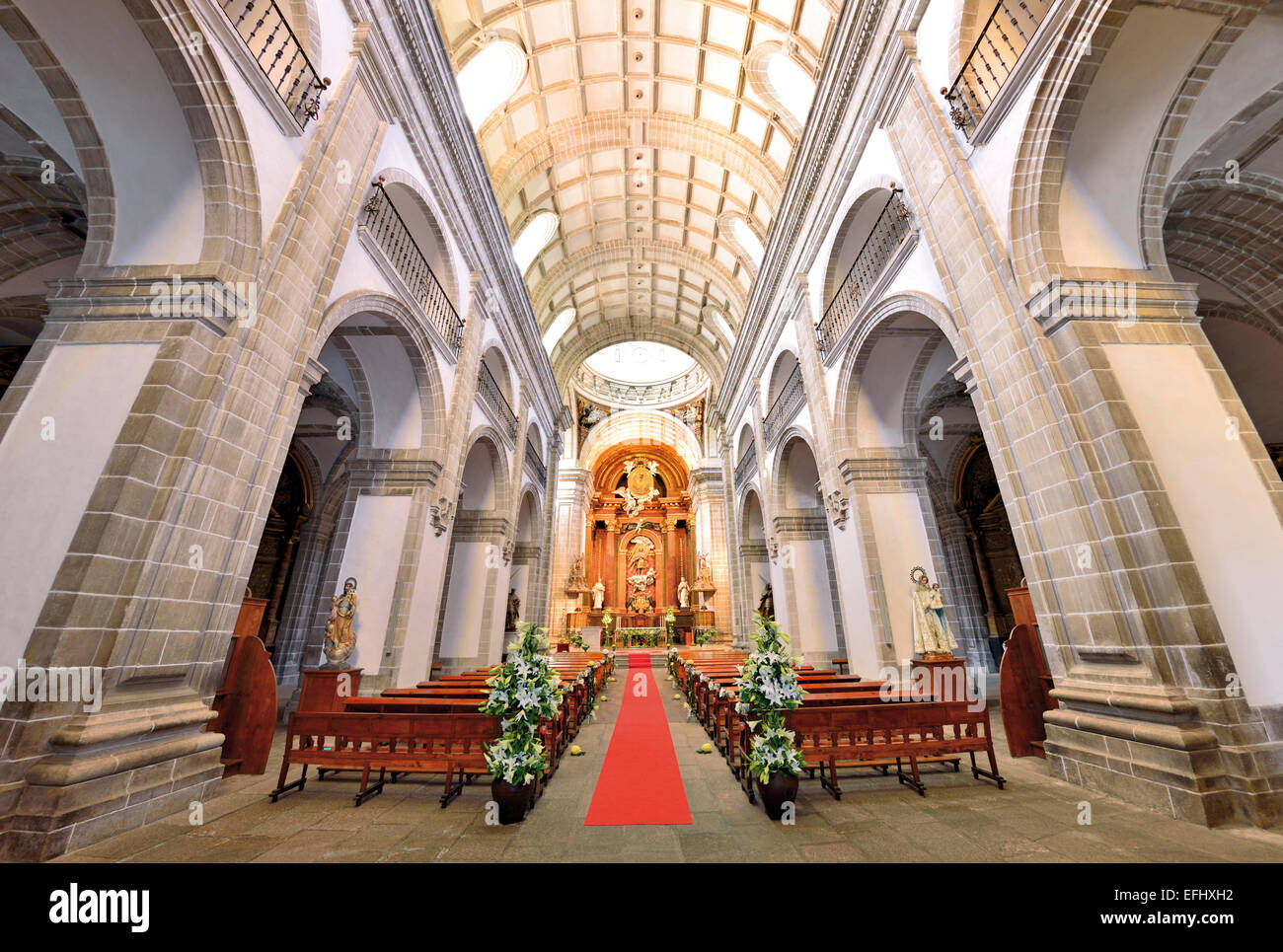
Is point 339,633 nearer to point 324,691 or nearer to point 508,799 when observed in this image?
point 324,691

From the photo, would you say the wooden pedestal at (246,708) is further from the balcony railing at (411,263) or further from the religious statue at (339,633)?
the balcony railing at (411,263)

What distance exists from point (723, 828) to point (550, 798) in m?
1.49

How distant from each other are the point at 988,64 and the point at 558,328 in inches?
637

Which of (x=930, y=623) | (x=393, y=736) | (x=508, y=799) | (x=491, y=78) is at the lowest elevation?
(x=508, y=799)

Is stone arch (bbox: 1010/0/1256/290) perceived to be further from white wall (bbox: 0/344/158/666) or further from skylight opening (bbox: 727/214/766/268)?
skylight opening (bbox: 727/214/766/268)

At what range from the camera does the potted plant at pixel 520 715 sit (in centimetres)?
339

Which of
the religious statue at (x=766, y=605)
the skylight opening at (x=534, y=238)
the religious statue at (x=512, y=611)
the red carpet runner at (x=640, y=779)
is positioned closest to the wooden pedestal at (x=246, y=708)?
the red carpet runner at (x=640, y=779)

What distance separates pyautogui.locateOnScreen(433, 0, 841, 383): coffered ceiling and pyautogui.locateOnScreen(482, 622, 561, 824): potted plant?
35.8 ft

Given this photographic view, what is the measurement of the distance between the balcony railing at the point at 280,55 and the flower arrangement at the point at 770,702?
23.1ft

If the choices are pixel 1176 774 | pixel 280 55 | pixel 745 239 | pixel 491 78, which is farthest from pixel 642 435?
pixel 1176 774

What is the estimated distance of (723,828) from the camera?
3250mm

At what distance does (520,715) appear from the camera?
143 inches
